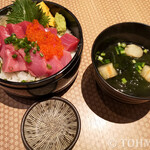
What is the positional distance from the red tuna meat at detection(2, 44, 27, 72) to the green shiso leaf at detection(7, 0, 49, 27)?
39cm

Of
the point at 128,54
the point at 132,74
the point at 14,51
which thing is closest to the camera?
the point at 14,51

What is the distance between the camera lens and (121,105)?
50.9 inches

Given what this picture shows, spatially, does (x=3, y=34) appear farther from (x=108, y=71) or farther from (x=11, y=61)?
(x=108, y=71)

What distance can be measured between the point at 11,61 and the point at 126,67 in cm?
98

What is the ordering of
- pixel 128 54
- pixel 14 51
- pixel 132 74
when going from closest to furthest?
pixel 14 51 < pixel 132 74 < pixel 128 54

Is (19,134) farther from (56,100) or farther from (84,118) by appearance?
(84,118)

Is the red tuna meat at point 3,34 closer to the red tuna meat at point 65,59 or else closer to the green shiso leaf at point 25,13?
the green shiso leaf at point 25,13

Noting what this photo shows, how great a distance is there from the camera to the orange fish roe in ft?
3.74

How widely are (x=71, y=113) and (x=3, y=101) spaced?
648 millimetres

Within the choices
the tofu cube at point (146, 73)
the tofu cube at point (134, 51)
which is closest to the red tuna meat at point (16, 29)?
the tofu cube at point (134, 51)

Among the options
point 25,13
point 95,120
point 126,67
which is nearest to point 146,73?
point 126,67

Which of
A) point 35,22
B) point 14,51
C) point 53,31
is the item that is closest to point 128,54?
point 53,31

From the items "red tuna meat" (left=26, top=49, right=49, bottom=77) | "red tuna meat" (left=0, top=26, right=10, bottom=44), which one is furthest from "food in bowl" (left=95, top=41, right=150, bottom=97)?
"red tuna meat" (left=0, top=26, right=10, bottom=44)

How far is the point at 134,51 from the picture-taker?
53.8 inches
